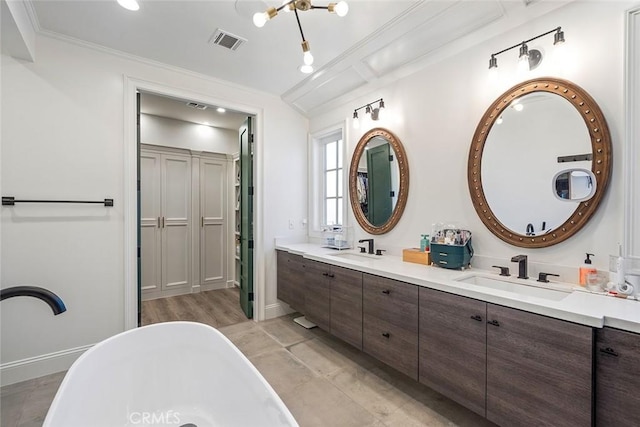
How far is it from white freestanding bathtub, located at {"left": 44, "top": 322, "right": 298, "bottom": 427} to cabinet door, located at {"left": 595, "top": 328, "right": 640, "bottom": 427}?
1400 millimetres

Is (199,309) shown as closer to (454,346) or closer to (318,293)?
(318,293)

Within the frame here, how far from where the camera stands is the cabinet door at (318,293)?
270cm

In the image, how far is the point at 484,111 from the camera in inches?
83.0

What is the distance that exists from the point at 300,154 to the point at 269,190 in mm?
702

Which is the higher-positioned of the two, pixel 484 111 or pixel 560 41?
pixel 560 41

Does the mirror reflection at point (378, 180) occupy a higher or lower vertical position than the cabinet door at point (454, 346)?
higher


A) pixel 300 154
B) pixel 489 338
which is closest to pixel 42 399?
pixel 489 338

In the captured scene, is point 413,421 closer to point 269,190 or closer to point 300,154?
point 269,190

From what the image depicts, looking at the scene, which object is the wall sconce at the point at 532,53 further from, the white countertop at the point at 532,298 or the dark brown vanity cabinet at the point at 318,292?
the dark brown vanity cabinet at the point at 318,292

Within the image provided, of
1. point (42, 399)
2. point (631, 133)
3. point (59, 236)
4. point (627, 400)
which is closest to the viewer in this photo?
point (627, 400)

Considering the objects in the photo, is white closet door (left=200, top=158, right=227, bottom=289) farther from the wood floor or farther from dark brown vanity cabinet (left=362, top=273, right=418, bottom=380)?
dark brown vanity cabinet (left=362, top=273, right=418, bottom=380)

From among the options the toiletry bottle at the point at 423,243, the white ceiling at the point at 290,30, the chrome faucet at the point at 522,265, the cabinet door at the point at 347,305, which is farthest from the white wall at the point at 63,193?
the chrome faucet at the point at 522,265

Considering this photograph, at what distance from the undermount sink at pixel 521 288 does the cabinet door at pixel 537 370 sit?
A: 1.36ft

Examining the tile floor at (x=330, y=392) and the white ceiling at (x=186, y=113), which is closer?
the tile floor at (x=330, y=392)
